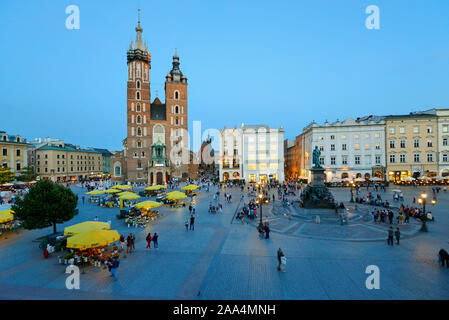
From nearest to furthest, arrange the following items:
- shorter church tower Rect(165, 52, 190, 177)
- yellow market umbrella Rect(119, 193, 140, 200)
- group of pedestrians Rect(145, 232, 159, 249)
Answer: group of pedestrians Rect(145, 232, 159, 249) < yellow market umbrella Rect(119, 193, 140, 200) < shorter church tower Rect(165, 52, 190, 177)

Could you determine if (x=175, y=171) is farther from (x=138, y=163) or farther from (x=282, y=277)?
(x=282, y=277)

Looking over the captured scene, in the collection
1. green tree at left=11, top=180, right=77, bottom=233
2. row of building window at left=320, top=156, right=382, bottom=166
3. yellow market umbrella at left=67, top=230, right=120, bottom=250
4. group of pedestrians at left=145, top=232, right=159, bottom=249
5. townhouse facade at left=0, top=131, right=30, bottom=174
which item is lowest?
group of pedestrians at left=145, top=232, right=159, bottom=249

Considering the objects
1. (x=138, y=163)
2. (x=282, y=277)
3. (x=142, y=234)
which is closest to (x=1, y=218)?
(x=142, y=234)

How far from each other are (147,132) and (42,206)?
154ft

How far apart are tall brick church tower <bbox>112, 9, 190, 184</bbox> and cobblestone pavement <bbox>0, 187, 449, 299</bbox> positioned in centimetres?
4093

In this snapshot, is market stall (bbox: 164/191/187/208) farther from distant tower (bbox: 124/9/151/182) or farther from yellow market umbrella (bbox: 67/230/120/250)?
distant tower (bbox: 124/9/151/182)

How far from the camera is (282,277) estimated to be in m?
9.57

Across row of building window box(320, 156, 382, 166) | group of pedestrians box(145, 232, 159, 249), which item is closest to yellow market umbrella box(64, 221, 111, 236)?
group of pedestrians box(145, 232, 159, 249)

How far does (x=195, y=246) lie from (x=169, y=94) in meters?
55.3

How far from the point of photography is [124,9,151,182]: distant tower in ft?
188

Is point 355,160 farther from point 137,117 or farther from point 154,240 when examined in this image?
point 137,117

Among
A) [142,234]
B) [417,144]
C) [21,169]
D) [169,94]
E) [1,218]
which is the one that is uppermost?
[169,94]

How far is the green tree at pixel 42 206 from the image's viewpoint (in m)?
13.8

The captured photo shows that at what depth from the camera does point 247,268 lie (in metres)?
10.5
